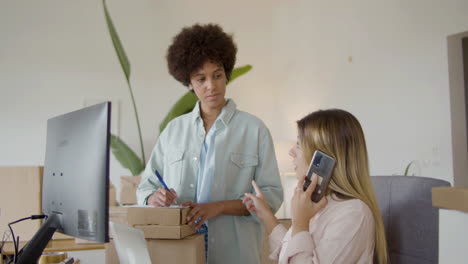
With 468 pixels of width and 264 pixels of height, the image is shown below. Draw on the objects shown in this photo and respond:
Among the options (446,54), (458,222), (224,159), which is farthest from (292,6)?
(458,222)

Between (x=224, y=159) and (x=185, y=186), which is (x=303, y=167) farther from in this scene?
(x=185, y=186)

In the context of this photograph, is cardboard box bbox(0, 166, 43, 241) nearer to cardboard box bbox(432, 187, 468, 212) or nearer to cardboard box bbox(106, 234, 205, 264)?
cardboard box bbox(106, 234, 205, 264)

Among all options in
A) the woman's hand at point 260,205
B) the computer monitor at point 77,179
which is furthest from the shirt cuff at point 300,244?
the computer monitor at point 77,179

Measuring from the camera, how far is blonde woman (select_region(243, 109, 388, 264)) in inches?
45.0

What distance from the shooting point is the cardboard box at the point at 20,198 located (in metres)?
1.84

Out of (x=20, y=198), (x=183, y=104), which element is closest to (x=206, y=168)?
(x=20, y=198)

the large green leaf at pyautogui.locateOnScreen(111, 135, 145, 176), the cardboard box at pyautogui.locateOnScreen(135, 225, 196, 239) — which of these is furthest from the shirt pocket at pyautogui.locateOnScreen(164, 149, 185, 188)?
the large green leaf at pyautogui.locateOnScreen(111, 135, 145, 176)

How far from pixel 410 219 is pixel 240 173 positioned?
623 millimetres

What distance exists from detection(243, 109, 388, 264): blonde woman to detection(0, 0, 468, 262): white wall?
2.29 meters

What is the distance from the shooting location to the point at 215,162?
1606mm

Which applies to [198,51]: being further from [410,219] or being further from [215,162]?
[410,219]

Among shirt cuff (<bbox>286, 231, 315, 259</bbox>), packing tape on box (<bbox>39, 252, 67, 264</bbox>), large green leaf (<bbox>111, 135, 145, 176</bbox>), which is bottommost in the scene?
packing tape on box (<bbox>39, 252, 67, 264</bbox>)

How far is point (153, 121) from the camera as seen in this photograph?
4984 millimetres

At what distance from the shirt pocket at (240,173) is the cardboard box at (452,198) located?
860 mm
